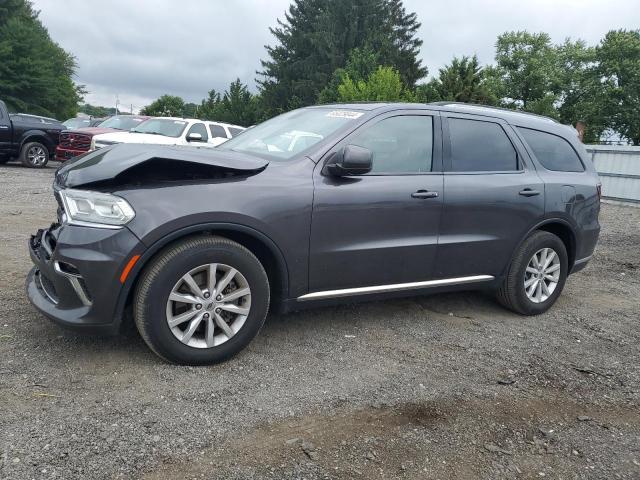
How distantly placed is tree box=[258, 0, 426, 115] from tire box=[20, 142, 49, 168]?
3442 cm

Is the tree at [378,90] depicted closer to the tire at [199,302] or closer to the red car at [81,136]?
the red car at [81,136]

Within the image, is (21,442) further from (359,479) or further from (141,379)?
(359,479)

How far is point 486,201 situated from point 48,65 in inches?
1833

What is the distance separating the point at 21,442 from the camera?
254 cm

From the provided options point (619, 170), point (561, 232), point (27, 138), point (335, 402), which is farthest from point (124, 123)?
point (335, 402)

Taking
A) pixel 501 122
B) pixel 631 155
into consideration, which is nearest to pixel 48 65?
pixel 631 155

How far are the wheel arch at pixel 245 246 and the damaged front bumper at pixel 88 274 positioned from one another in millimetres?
69

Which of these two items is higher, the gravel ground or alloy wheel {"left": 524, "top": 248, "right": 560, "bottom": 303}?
alloy wheel {"left": 524, "top": 248, "right": 560, "bottom": 303}

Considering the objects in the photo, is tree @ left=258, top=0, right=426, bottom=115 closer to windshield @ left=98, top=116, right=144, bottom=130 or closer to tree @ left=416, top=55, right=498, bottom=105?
tree @ left=416, top=55, right=498, bottom=105

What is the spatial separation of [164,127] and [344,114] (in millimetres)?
10476

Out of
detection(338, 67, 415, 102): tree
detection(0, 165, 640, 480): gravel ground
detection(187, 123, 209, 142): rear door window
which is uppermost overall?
detection(338, 67, 415, 102): tree

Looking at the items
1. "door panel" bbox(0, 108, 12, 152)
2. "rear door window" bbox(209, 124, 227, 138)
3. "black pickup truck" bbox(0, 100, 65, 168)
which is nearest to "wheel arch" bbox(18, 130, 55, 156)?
"black pickup truck" bbox(0, 100, 65, 168)

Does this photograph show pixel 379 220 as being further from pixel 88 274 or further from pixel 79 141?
pixel 79 141

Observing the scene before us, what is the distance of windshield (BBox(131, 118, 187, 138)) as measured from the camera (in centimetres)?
1345
